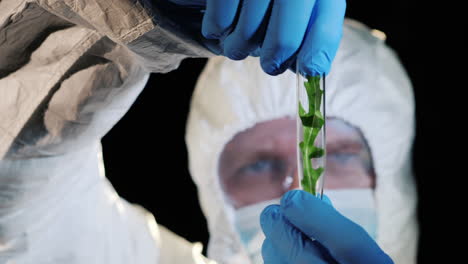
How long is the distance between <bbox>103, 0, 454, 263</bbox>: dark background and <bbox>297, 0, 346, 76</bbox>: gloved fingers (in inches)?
48.7

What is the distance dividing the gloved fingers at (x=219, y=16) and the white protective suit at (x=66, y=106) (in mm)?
67

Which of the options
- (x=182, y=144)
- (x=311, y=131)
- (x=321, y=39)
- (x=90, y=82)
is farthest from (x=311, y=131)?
(x=182, y=144)

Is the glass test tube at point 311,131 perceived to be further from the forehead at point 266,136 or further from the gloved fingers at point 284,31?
the forehead at point 266,136

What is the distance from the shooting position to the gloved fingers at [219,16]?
2.05ft

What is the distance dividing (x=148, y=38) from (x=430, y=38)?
1343 millimetres

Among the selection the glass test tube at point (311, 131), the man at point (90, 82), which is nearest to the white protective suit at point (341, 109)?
the man at point (90, 82)

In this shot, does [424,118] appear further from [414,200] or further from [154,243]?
[154,243]

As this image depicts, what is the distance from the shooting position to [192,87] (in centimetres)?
196

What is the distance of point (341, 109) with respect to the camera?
1579 mm

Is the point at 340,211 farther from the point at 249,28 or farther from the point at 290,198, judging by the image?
the point at 249,28

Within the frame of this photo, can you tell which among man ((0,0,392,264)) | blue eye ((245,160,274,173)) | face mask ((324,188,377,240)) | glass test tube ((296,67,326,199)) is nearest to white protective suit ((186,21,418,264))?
face mask ((324,188,377,240))

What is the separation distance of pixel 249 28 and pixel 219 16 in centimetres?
4

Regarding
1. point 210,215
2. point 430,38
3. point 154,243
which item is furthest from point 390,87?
point 154,243

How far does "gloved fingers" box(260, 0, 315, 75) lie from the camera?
61cm
